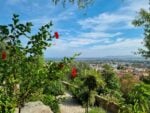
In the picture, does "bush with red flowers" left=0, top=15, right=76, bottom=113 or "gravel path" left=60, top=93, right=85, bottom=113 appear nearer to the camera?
"bush with red flowers" left=0, top=15, right=76, bottom=113

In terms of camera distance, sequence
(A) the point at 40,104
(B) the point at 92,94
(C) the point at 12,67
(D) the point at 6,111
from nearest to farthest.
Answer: (D) the point at 6,111
(C) the point at 12,67
(A) the point at 40,104
(B) the point at 92,94

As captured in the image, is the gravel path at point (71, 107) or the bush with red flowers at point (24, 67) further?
the gravel path at point (71, 107)

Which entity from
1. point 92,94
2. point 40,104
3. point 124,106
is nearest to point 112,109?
point 92,94

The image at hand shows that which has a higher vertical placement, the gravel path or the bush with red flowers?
the bush with red flowers

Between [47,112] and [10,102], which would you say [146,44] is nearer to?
[47,112]

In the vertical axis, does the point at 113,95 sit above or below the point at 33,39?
below

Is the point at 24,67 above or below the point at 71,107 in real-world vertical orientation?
above

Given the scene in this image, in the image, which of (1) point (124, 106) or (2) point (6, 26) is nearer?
(2) point (6, 26)

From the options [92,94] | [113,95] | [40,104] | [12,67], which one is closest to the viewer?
[12,67]

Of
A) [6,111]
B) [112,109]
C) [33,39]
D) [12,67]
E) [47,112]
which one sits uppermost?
[33,39]

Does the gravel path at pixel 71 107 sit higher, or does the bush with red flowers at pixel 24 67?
the bush with red flowers at pixel 24 67

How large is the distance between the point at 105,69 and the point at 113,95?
2.86m

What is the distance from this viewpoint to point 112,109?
49.0 feet

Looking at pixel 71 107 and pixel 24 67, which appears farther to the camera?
pixel 71 107
